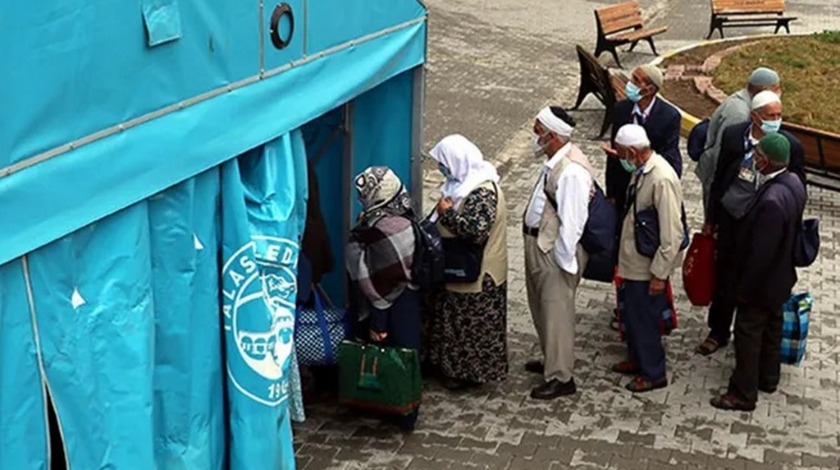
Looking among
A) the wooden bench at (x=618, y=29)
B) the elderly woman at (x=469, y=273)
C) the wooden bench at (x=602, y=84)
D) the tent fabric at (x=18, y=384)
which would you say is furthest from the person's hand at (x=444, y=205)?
the wooden bench at (x=618, y=29)

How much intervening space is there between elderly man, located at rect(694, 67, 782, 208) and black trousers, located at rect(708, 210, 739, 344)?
571mm

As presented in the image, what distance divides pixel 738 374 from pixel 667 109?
5.55ft

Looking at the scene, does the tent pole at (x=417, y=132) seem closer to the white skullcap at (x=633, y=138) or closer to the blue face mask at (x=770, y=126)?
the white skullcap at (x=633, y=138)

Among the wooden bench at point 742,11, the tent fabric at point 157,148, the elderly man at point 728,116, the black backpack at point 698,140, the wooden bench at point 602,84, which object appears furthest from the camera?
the wooden bench at point 742,11

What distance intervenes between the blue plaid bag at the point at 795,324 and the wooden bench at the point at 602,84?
4.96 meters

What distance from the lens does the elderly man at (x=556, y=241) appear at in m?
6.21

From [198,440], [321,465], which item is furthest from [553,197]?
[198,440]

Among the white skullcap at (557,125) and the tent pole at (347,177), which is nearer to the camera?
the white skullcap at (557,125)

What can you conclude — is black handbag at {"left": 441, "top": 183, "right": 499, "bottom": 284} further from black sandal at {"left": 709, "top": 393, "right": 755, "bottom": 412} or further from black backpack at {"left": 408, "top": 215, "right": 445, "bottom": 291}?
black sandal at {"left": 709, "top": 393, "right": 755, "bottom": 412}

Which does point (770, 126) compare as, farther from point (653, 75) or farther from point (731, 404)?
point (731, 404)

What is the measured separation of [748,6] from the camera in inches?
714

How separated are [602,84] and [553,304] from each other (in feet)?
20.4

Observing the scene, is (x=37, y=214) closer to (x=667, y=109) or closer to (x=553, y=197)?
(x=553, y=197)

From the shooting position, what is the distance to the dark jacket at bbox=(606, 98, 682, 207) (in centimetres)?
717
